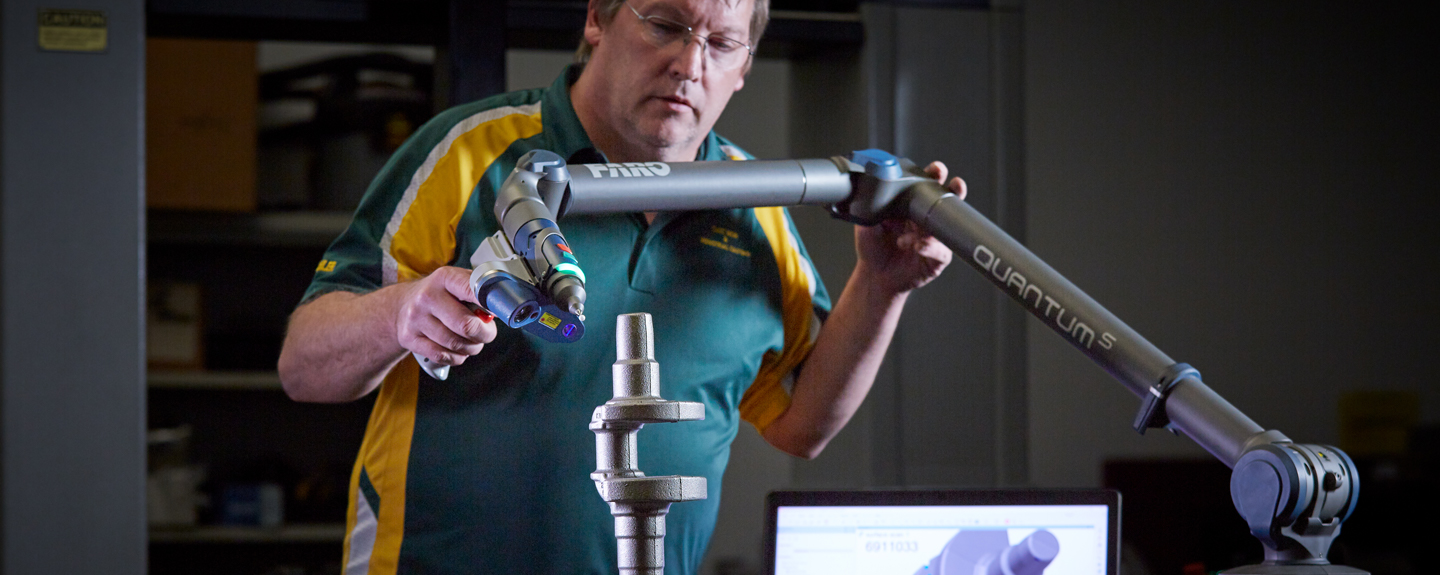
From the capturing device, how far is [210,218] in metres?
2.71

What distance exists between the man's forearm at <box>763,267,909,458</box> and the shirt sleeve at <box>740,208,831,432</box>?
0.6 inches

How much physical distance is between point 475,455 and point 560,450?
0.27 ft

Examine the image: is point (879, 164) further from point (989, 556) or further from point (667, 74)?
point (989, 556)

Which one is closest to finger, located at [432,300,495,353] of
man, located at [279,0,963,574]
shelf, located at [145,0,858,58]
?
man, located at [279,0,963,574]

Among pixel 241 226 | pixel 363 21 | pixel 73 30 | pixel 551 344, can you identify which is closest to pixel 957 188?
pixel 551 344

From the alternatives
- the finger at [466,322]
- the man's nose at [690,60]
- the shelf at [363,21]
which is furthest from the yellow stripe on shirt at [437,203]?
the shelf at [363,21]

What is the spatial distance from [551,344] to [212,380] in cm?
187

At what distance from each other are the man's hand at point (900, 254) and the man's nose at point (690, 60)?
0.23 metres

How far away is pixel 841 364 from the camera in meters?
1.26

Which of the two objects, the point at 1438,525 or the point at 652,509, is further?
the point at 1438,525

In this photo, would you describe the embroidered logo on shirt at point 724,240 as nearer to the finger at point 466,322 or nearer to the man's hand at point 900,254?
the man's hand at point 900,254

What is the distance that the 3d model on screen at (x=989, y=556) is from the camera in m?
0.99

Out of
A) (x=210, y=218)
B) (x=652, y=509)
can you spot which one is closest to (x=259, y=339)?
(x=210, y=218)

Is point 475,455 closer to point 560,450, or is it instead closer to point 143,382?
point 560,450
